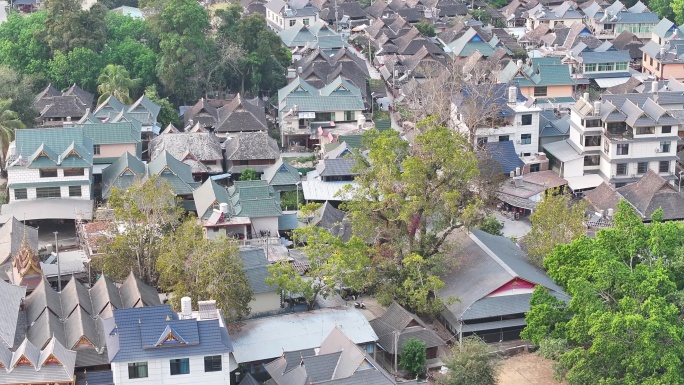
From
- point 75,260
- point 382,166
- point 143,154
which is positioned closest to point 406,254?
point 382,166

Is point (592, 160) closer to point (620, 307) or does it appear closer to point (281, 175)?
point (281, 175)

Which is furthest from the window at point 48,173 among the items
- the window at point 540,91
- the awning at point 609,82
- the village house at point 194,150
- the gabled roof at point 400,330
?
the awning at point 609,82

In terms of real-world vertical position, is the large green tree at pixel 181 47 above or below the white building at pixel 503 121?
above

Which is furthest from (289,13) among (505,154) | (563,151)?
(563,151)

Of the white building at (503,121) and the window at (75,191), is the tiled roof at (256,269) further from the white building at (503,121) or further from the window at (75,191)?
the white building at (503,121)

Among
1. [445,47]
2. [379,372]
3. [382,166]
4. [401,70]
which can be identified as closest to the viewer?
[379,372]

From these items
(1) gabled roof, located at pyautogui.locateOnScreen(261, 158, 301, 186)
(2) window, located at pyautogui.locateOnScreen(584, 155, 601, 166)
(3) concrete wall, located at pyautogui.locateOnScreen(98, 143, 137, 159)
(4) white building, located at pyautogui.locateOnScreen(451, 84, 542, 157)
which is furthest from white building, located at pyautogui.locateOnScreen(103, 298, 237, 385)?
(2) window, located at pyautogui.locateOnScreen(584, 155, 601, 166)

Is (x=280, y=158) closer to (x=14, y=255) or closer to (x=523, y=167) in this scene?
(x=523, y=167)
